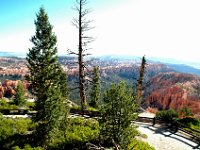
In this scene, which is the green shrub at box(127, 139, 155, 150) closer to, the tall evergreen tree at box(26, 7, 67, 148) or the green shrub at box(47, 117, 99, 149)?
the green shrub at box(47, 117, 99, 149)

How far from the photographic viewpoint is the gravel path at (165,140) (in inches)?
1092

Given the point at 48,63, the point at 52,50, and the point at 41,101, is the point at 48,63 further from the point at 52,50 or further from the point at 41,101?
the point at 41,101

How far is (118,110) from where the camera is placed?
21.5 m

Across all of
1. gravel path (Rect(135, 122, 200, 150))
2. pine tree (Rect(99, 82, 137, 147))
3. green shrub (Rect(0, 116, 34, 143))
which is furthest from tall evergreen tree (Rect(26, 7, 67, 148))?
gravel path (Rect(135, 122, 200, 150))

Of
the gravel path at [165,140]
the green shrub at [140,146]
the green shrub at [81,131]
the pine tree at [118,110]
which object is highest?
the pine tree at [118,110]

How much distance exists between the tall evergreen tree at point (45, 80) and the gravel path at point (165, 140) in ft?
34.4

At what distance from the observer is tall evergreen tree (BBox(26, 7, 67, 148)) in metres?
26.2

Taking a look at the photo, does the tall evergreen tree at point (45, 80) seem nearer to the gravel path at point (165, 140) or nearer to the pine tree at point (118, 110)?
the pine tree at point (118, 110)

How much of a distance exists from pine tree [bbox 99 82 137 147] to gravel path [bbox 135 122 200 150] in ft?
25.3

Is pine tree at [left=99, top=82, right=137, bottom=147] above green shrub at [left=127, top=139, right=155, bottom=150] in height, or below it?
above

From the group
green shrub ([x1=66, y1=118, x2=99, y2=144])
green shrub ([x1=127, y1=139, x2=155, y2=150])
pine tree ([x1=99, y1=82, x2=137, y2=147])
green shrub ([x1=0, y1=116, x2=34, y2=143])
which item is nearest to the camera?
pine tree ([x1=99, y1=82, x2=137, y2=147])

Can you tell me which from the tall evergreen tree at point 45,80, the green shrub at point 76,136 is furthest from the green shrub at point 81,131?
the tall evergreen tree at point 45,80

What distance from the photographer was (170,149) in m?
26.9

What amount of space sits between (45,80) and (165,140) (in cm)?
1436
